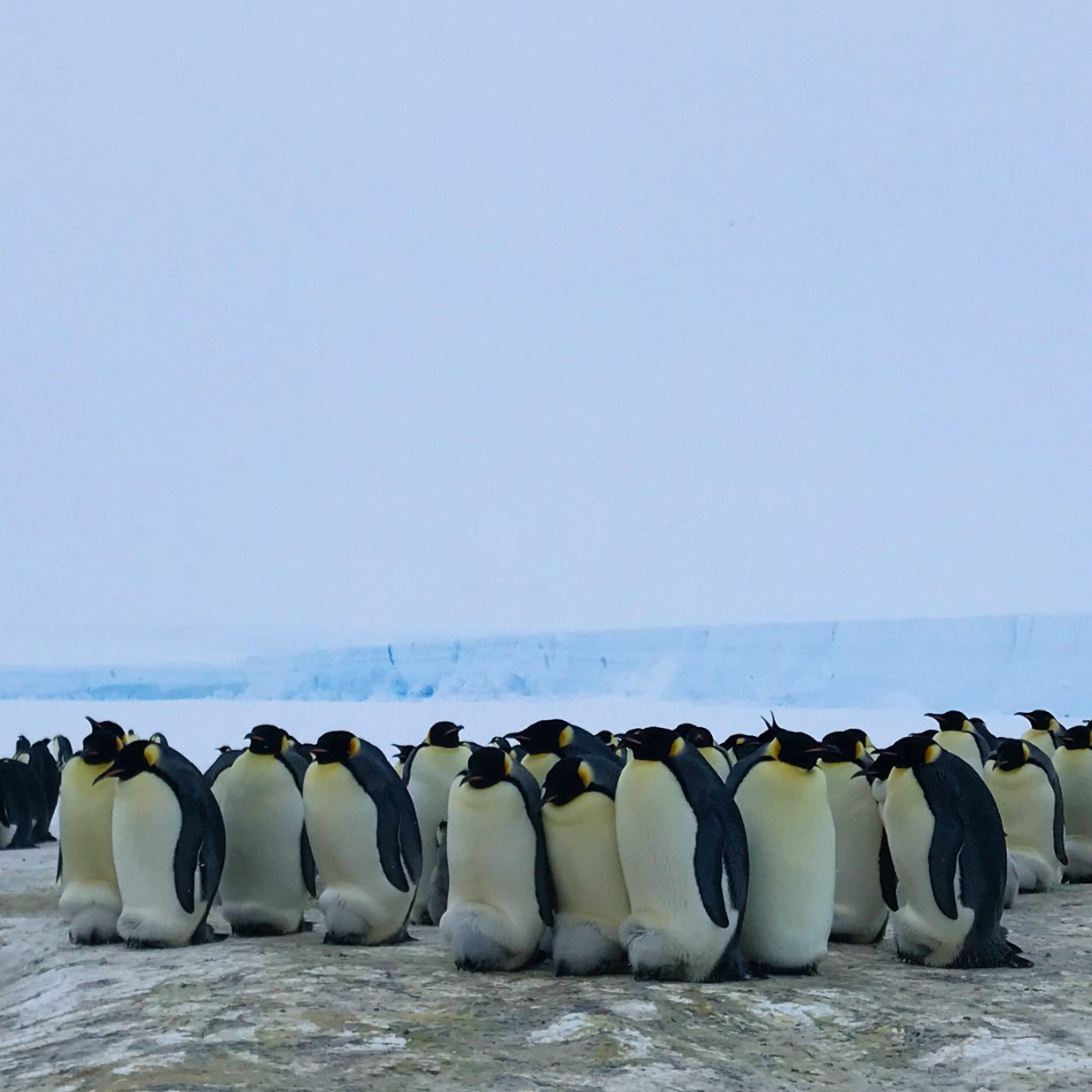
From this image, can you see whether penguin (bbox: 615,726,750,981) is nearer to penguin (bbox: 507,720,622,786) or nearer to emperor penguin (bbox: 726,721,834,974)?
emperor penguin (bbox: 726,721,834,974)

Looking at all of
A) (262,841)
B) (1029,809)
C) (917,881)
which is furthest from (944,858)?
(262,841)

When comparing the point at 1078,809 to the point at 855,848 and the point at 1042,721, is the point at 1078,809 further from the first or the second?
the point at 855,848

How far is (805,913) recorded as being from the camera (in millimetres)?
3715

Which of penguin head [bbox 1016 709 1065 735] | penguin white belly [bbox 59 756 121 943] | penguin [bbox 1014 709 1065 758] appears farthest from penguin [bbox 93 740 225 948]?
penguin head [bbox 1016 709 1065 735]

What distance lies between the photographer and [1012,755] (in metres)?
5.48

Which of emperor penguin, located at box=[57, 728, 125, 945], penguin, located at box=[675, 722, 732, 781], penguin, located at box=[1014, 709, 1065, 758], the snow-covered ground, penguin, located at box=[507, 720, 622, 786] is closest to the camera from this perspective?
penguin, located at box=[507, 720, 622, 786]

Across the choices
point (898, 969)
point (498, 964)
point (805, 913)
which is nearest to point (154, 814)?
point (498, 964)

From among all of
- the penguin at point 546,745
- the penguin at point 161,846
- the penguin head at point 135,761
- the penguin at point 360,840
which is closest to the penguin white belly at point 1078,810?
the penguin at point 546,745

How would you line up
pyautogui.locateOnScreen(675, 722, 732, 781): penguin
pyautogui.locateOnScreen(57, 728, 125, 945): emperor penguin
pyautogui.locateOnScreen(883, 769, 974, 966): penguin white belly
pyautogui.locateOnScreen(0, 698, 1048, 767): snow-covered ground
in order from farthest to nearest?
1. pyautogui.locateOnScreen(0, 698, 1048, 767): snow-covered ground
2. pyautogui.locateOnScreen(675, 722, 732, 781): penguin
3. pyautogui.locateOnScreen(57, 728, 125, 945): emperor penguin
4. pyautogui.locateOnScreen(883, 769, 974, 966): penguin white belly

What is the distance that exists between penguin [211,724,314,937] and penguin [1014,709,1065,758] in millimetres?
3658

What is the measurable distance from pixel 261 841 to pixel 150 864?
16.5 inches

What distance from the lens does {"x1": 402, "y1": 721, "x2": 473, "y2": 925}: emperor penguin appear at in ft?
16.0

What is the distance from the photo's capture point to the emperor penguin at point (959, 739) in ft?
18.3

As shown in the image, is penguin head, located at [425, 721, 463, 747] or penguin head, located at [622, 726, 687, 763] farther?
penguin head, located at [425, 721, 463, 747]
